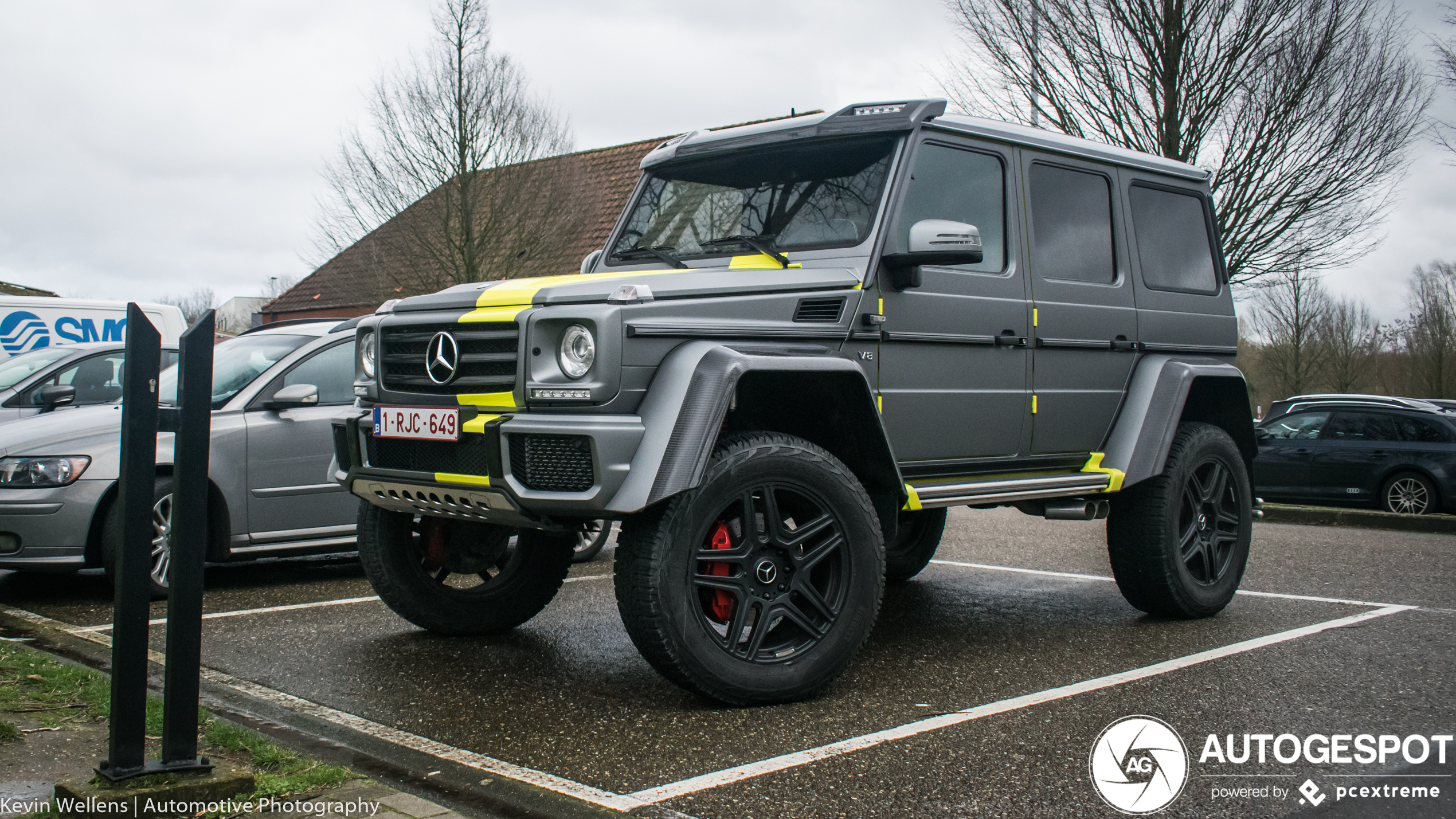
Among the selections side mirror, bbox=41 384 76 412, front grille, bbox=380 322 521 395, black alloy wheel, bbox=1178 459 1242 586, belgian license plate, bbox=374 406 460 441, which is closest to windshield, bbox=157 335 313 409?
side mirror, bbox=41 384 76 412

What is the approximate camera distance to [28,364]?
9.94 meters

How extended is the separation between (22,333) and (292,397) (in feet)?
22.2

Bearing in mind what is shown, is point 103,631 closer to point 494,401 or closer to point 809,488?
point 494,401

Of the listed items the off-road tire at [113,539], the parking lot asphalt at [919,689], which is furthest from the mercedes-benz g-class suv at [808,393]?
the off-road tire at [113,539]

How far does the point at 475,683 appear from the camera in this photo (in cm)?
488

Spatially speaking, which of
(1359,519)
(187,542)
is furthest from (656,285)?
(1359,519)

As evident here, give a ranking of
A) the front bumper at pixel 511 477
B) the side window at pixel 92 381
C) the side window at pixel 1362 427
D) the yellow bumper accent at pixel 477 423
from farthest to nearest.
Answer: the side window at pixel 1362 427 < the side window at pixel 92 381 < the yellow bumper accent at pixel 477 423 < the front bumper at pixel 511 477

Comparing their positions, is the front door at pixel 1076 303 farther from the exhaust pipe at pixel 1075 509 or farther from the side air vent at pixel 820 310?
the side air vent at pixel 820 310

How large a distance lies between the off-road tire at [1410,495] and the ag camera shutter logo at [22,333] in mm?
14921

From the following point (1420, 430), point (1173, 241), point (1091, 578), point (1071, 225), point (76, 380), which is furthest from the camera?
point (1420, 430)

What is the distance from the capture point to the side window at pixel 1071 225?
19.2 feet

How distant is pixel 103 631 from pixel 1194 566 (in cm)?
553

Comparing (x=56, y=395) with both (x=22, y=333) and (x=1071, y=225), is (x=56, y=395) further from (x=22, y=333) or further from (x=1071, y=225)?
(x=1071, y=225)

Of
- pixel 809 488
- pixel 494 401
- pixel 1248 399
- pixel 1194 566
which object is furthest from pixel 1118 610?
pixel 494 401
